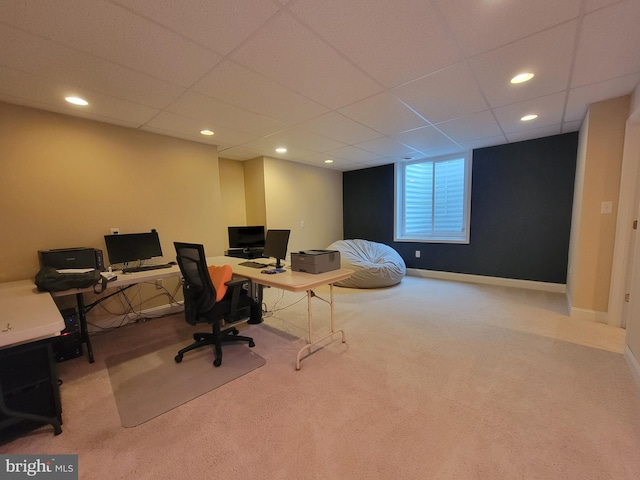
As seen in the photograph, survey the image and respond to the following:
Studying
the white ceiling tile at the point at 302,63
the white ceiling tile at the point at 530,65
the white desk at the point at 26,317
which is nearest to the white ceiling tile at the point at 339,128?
the white ceiling tile at the point at 302,63

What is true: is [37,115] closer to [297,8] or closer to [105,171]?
[105,171]

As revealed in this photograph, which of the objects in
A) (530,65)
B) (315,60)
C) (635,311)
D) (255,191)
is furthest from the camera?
(255,191)

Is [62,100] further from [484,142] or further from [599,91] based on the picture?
[484,142]

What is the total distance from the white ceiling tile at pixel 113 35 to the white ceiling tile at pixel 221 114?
0.48 m

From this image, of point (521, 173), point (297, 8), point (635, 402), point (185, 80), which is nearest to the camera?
point (297, 8)

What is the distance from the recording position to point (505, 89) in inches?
95.1

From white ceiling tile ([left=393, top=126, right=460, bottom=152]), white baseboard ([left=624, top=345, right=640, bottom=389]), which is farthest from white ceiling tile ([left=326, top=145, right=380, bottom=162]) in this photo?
white baseboard ([left=624, top=345, right=640, bottom=389])

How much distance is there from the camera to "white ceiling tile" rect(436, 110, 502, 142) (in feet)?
10.3

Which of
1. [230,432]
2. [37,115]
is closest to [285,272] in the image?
[230,432]

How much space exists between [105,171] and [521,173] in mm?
5925

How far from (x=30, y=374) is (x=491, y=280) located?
578cm

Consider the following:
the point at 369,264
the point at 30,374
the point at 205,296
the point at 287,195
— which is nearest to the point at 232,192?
the point at 287,195

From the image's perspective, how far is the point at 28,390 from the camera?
1.63 meters

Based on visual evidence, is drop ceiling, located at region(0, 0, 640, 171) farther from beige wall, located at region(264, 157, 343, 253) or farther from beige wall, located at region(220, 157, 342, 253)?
beige wall, located at region(264, 157, 343, 253)
